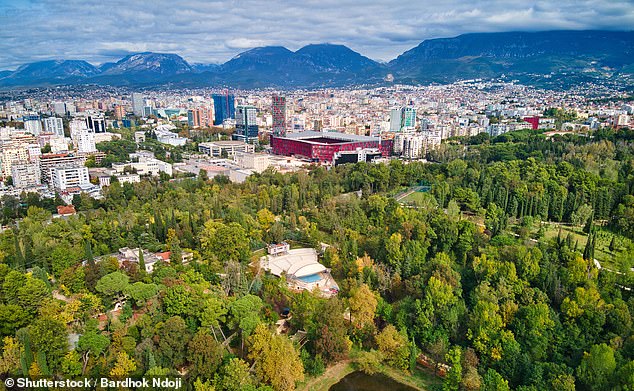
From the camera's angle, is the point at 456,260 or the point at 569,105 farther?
the point at 569,105

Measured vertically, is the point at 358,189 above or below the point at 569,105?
below

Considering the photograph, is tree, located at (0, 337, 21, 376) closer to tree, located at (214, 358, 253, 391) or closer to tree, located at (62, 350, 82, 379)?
tree, located at (62, 350, 82, 379)

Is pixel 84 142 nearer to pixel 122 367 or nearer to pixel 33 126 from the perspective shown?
pixel 33 126

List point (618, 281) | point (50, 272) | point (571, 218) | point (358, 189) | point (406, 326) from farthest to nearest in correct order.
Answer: point (358, 189), point (571, 218), point (50, 272), point (618, 281), point (406, 326)

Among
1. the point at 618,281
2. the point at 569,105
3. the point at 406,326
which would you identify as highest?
the point at 569,105

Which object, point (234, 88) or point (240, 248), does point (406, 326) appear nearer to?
point (240, 248)

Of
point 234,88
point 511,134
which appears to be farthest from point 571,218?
point 234,88

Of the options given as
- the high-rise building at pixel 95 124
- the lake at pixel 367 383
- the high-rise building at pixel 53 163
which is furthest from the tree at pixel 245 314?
the high-rise building at pixel 95 124
